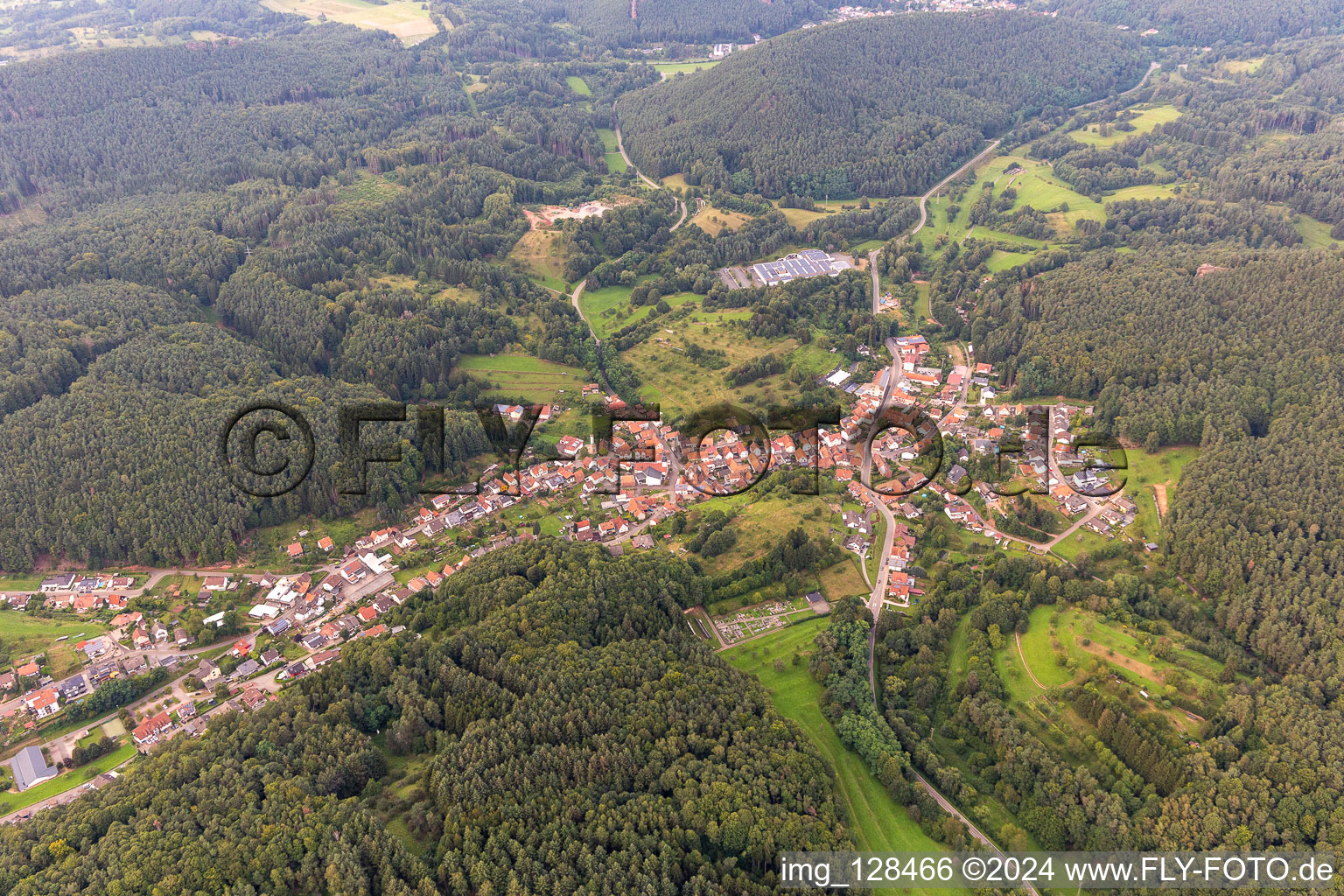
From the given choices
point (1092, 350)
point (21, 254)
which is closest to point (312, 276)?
point (21, 254)

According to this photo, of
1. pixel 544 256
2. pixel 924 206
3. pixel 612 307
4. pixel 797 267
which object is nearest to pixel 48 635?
pixel 612 307

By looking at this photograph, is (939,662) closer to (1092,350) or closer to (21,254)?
(1092,350)

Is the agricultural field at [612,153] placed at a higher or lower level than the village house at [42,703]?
higher

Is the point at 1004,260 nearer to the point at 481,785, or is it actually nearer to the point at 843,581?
the point at 843,581

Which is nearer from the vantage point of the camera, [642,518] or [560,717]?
[560,717]

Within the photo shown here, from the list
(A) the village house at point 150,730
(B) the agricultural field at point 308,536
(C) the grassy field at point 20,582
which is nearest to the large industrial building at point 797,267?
(B) the agricultural field at point 308,536

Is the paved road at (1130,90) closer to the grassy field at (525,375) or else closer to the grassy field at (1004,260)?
the grassy field at (1004,260)

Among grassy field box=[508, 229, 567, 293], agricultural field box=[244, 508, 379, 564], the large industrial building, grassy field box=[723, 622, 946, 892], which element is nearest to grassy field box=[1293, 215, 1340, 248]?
the large industrial building

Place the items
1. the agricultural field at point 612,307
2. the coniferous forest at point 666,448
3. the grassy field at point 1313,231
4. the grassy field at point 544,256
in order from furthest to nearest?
the grassy field at point 544,256
the grassy field at point 1313,231
the agricultural field at point 612,307
the coniferous forest at point 666,448
